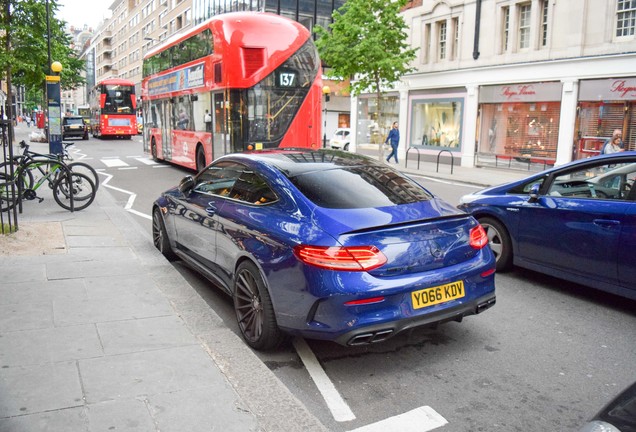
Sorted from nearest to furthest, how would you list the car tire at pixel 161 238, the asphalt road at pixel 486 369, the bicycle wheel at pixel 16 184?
the asphalt road at pixel 486 369 → the car tire at pixel 161 238 → the bicycle wheel at pixel 16 184

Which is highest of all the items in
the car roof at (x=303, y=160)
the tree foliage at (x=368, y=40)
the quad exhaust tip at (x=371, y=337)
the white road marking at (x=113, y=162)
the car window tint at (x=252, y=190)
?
the tree foliage at (x=368, y=40)

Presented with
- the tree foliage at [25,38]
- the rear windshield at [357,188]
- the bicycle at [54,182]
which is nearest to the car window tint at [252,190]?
the rear windshield at [357,188]

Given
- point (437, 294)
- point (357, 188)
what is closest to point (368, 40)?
point (357, 188)

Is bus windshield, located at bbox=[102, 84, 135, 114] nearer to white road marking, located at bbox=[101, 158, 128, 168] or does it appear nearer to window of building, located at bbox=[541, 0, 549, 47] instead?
white road marking, located at bbox=[101, 158, 128, 168]

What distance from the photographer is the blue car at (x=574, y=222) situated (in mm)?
5344

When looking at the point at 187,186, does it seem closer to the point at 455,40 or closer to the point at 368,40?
the point at 368,40

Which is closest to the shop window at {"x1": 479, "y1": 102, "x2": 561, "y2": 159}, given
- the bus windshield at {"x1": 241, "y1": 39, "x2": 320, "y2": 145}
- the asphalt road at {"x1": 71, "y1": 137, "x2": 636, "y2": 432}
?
the bus windshield at {"x1": 241, "y1": 39, "x2": 320, "y2": 145}

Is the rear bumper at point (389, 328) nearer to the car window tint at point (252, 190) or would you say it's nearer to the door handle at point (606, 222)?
the car window tint at point (252, 190)

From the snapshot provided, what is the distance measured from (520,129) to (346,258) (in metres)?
21.8

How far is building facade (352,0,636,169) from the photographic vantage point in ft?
66.1

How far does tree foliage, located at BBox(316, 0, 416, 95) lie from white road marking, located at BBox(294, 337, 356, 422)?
71.0 ft

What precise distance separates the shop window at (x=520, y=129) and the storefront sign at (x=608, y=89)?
131 cm

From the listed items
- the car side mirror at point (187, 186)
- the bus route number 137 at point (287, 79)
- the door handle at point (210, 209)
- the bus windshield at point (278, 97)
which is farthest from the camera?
the bus route number 137 at point (287, 79)

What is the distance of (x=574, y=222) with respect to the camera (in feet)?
18.9
